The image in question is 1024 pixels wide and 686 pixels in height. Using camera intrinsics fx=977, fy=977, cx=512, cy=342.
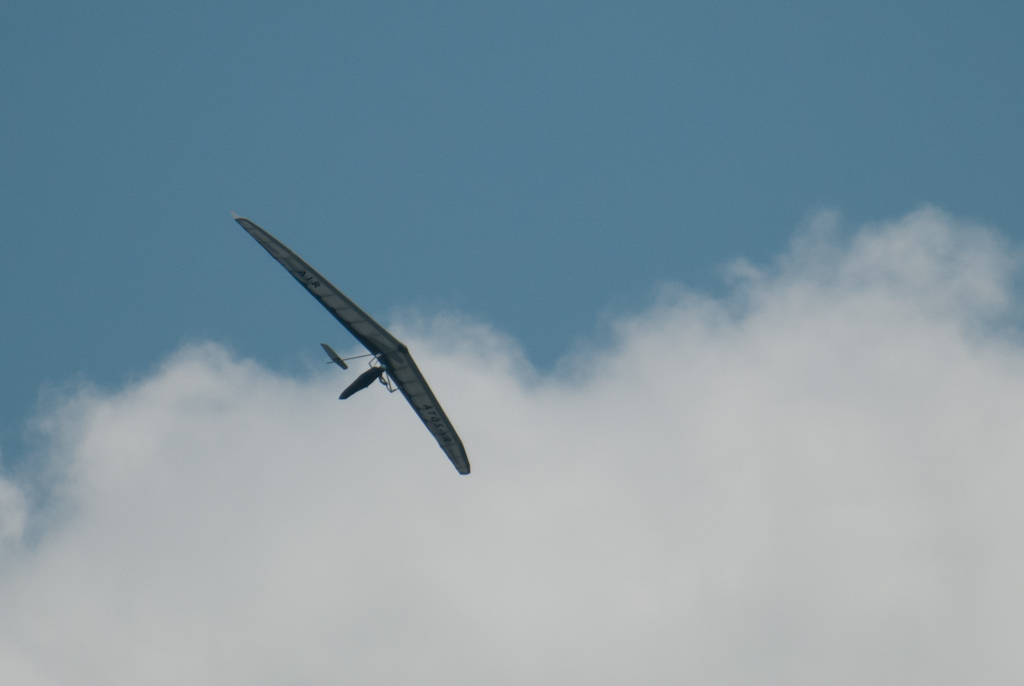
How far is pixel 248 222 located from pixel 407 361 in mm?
12705

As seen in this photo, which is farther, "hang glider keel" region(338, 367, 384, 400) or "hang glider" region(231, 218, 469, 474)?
"hang glider keel" region(338, 367, 384, 400)

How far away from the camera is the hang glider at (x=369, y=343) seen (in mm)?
57500

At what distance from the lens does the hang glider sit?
189 ft

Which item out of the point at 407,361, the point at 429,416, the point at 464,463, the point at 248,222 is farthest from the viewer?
the point at 464,463

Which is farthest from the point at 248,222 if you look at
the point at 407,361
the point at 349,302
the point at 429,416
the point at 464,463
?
the point at 464,463

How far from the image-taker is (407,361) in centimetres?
6091

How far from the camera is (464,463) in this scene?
228 ft

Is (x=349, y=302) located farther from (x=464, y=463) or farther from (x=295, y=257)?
(x=464, y=463)

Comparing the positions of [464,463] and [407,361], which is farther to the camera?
[464,463]

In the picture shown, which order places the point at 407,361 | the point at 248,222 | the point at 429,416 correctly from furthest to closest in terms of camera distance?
the point at 429,416 → the point at 407,361 → the point at 248,222

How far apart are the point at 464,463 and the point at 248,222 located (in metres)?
23.4

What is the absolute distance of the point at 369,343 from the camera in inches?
2395

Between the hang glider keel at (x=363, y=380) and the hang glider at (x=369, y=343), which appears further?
the hang glider keel at (x=363, y=380)

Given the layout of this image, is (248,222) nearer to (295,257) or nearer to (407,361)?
(295,257)
